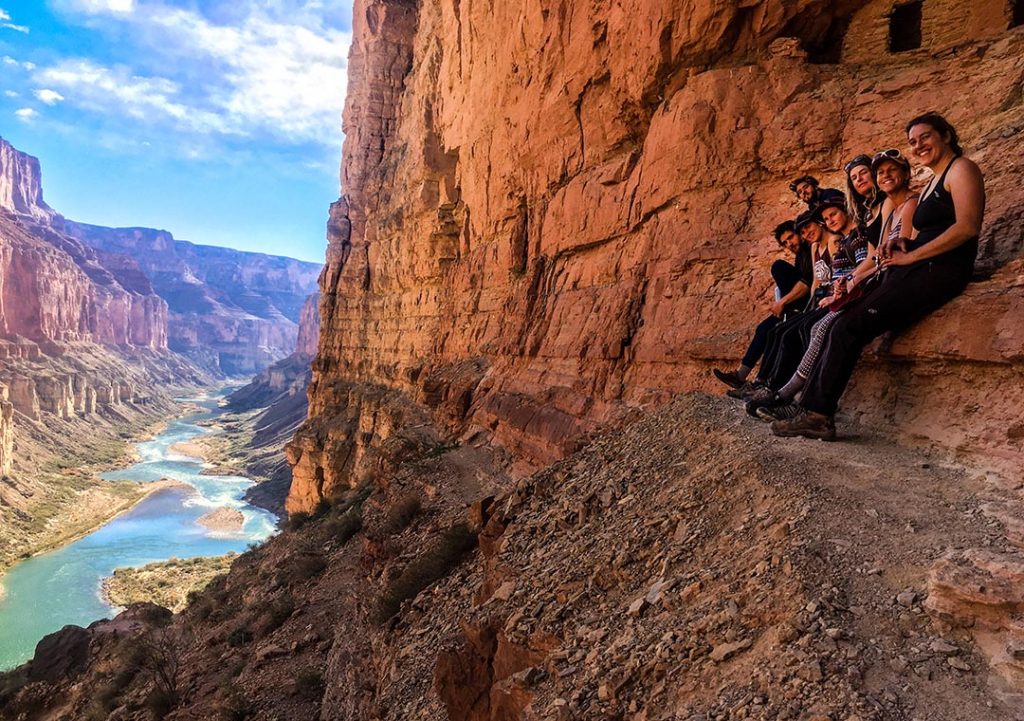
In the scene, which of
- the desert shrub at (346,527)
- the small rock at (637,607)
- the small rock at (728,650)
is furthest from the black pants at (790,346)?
the desert shrub at (346,527)

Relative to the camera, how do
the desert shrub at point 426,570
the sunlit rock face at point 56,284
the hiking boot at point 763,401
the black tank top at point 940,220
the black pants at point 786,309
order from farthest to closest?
the sunlit rock face at point 56,284 < the desert shrub at point 426,570 < the black pants at point 786,309 < the hiking boot at point 763,401 < the black tank top at point 940,220

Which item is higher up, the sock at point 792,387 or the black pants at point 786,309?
the black pants at point 786,309

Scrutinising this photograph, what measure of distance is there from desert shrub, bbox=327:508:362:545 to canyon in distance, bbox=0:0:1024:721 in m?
0.10

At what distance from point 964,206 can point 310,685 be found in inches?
395

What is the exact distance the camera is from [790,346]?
18.5 ft

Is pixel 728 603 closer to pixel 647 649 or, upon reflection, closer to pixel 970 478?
pixel 647 649

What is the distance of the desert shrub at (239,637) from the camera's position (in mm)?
11812

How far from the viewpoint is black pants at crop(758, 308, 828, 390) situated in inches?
215

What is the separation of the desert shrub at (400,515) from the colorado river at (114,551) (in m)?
32.2

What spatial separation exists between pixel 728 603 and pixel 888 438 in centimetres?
244

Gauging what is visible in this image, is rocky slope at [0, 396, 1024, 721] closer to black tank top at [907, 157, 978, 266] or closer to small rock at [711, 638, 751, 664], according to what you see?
small rock at [711, 638, 751, 664]

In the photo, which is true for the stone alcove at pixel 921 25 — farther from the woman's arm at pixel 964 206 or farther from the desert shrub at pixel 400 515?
the desert shrub at pixel 400 515

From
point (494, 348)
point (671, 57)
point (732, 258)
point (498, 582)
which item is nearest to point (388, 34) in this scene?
point (494, 348)

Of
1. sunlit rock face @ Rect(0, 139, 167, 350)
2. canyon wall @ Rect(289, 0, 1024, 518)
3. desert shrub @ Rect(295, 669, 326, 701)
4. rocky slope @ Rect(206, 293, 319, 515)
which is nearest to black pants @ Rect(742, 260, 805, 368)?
canyon wall @ Rect(289, 0, 1024, 518)
